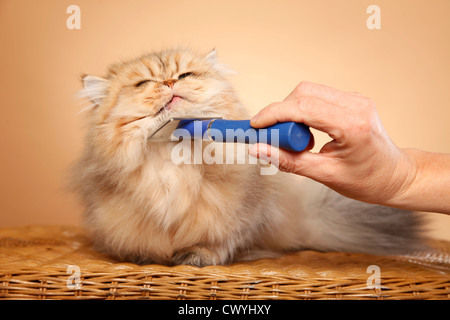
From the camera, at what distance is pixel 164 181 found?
1260mm

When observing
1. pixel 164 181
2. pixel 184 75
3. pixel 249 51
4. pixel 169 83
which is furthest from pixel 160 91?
pixel 249 51

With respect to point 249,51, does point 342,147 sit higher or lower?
lower

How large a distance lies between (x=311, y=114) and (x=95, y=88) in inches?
33.2

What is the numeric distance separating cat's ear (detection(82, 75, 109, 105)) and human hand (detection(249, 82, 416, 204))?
678 millimetres

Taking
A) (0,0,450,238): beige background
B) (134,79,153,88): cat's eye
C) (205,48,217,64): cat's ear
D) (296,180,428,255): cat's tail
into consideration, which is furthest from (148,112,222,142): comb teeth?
(0,0,450,238): beige background

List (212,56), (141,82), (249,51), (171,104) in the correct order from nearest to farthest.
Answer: (171,104) < (141,82) < (212,56) < (249,51)

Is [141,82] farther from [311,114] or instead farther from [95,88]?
[311,114]

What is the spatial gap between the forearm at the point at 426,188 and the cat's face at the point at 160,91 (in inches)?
22.5

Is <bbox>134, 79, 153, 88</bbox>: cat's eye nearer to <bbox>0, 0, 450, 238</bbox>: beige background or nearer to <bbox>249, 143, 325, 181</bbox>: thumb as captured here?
<bbox>249, 143, 325, 181</bbox>: thumb

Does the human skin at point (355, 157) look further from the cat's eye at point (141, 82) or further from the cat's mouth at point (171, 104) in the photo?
the cat's eye at point (141, 82)

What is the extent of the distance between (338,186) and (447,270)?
0.56 meters

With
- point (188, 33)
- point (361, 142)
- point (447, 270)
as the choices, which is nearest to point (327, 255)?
point (447, 270)

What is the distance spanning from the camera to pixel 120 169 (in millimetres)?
1280

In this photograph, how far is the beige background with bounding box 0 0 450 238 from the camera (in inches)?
86.0
